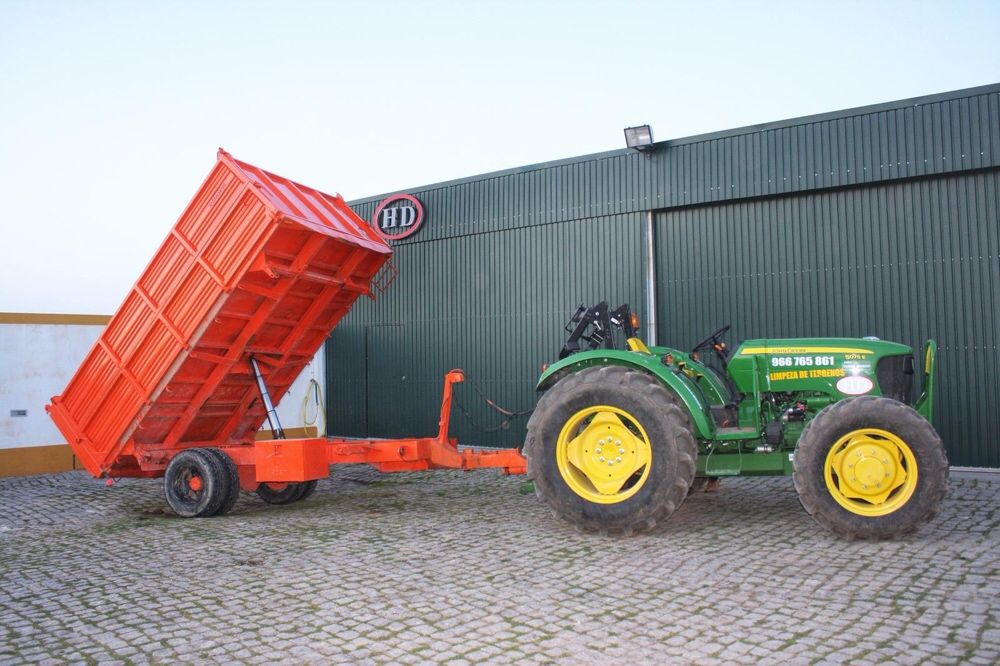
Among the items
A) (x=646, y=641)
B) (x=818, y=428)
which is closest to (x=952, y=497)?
(x=818, y=428)

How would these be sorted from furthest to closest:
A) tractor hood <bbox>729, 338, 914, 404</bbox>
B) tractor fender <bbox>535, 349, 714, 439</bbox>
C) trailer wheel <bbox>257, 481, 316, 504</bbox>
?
trailer wheel <bbox>257, 481, 316, 504</bbox>, tractor hood <bbox>729, 338, 914, 404</bbox>, tractor fender <bbox>535, 349, 714, 439</bbox>

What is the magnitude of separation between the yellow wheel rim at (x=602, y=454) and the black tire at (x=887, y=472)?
129 cm

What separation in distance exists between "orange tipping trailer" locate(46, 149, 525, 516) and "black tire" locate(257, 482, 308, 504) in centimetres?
23

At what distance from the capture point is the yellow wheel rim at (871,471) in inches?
231

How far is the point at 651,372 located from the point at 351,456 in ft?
10.7

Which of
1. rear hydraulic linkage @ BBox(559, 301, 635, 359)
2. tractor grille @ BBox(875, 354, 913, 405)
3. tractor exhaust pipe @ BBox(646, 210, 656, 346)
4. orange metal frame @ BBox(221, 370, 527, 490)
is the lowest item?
orange metal frame @ BBox(221, 370, 527, 490)

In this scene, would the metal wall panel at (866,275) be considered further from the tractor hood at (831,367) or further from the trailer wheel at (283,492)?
the trailer wheel at (283,492)

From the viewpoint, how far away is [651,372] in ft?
22.2

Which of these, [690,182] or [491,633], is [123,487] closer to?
[491,633]

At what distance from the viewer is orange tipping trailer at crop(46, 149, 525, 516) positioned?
24.5 feet

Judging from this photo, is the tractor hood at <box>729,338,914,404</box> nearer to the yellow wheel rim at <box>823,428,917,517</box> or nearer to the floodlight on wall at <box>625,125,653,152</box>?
the yellow wheel rim at <box>823,428,917,517</box>

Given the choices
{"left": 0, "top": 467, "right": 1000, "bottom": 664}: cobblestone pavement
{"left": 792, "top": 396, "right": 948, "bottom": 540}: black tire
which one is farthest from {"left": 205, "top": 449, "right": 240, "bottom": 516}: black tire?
{"left": 792, "top": 396, "right": 948, "bottom": 540}: black tire

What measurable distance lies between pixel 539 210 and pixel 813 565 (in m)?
8.19

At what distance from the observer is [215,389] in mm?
8203
